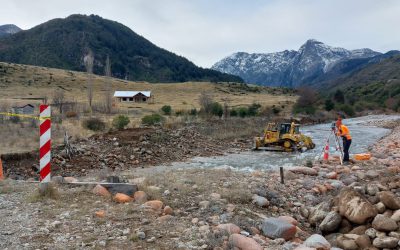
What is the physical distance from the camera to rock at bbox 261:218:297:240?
6281 millimetres

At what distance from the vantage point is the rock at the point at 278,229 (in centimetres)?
628

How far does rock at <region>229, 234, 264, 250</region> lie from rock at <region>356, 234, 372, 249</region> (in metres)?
1.88

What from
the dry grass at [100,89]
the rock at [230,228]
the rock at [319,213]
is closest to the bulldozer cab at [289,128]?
the rock at [319,213]

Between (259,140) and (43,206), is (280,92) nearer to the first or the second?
(259,140)

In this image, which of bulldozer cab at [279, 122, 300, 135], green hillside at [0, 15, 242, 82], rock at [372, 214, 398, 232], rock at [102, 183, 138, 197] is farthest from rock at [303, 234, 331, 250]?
green hillside at [0, 15, 242, 82]

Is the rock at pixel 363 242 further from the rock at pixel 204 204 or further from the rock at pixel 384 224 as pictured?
the rock at pixel 204 204

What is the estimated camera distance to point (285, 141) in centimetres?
2366

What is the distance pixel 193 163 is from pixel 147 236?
14.0 m

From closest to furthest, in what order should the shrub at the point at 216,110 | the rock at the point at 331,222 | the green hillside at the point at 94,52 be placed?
the rock at the point at 331,222
the shrub at the point at 216,110
the green hillside at the point at 94,52

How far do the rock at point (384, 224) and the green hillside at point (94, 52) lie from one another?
144811 mm

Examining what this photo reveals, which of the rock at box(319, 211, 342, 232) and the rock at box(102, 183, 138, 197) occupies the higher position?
the rock at box(102, 183, 138, 197)

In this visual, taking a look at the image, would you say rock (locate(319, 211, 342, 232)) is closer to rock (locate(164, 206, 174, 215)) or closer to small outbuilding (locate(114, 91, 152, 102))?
rock (locate(164, 206, 174, 215))

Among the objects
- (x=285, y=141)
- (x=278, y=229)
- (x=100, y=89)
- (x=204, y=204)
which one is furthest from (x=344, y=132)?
(x=100, y=89)

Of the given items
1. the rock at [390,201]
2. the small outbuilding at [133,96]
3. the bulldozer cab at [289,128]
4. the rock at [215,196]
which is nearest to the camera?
the rock at [390,201]
